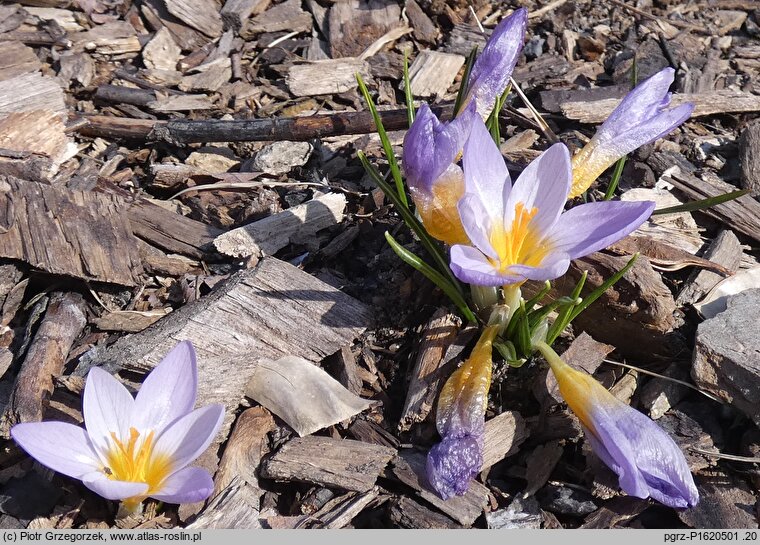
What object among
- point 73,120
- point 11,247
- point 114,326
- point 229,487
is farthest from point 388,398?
point 73,120

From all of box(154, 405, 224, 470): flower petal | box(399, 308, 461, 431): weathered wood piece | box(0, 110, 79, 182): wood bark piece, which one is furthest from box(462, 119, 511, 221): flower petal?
box(0, 110, 79, 182): wood bark piece

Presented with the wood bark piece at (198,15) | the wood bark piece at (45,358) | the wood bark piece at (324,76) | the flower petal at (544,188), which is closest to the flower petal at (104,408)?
the wood bark piece at (45,358)

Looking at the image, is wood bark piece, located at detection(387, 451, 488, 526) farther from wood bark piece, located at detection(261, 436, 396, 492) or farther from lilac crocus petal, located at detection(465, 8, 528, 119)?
lilac crocus petal, located at detection(465, 8, 528, 119)

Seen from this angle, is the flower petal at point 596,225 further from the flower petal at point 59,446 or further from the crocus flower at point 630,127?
the flower petal at point 59,446

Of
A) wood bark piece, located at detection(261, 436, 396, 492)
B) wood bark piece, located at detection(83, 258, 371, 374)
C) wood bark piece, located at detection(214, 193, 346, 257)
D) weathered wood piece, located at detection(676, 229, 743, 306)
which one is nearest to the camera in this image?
wood bark piece, located at detection(261, 436, 396, 492)

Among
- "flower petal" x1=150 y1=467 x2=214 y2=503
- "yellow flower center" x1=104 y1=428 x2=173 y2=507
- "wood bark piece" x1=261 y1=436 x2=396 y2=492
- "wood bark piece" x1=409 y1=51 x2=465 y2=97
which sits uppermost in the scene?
"wood bark piece" x1=409 y1=51 x2=465 y2=97

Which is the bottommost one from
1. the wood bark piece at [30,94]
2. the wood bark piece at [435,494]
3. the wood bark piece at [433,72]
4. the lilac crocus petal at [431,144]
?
the wood bark piece at [435,494]

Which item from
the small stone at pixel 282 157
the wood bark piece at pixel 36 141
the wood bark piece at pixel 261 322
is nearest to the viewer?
the wood bark piece at pixel 261 322

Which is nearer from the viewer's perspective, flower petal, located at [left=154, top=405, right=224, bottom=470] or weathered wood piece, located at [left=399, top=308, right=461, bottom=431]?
flower petal, located at [left=154, top=405, right=224, bottom=470]
